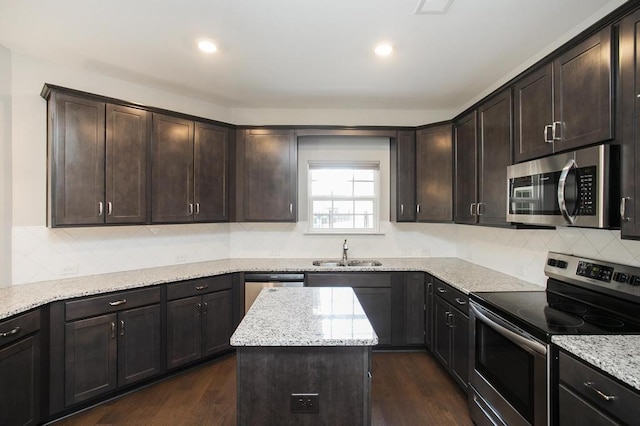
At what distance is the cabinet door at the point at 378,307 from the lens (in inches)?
133

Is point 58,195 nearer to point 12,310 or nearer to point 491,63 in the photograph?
point 12,310

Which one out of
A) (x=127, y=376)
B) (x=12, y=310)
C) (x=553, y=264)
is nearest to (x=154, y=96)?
(x=12, y=310)

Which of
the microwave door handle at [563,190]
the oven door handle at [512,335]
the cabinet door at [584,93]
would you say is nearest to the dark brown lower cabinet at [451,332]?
the oven door handle at [512,335]

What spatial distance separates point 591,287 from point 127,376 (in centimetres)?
344

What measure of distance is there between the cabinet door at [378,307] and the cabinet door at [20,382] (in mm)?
2638

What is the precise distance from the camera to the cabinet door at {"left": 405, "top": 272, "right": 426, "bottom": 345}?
3.39 m

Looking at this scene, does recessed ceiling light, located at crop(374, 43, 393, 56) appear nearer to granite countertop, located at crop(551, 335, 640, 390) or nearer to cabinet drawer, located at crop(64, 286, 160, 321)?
granite countertop, located at crop(551, 335, 640, 390)

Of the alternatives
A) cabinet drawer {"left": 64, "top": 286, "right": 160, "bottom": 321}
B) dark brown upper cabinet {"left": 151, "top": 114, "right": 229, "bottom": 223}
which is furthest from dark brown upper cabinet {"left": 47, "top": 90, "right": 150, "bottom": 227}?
cabinet drawer {"left": 64, "top": 286, "right": 160, "bottom": 321}

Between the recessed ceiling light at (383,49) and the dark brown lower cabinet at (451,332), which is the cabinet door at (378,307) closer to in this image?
the dark brown lower cabinet at (451,332)

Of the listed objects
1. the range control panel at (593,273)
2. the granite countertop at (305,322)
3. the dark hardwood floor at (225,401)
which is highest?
the range control panel at (593,273)

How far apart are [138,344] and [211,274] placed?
82cm

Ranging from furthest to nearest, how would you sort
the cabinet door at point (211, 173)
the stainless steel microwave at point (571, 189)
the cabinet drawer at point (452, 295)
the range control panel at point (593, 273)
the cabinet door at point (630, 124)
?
the cabinet door at point (211, 173) → the cabinet drawer at point (452, 295) → the range control panel at point (593, 273) → the stainless steel microwave at point (571, 189) → the cabinet door at point (630, 124)

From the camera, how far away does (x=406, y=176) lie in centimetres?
372

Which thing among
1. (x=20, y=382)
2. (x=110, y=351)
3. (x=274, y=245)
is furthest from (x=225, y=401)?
(x=274, y=245)
